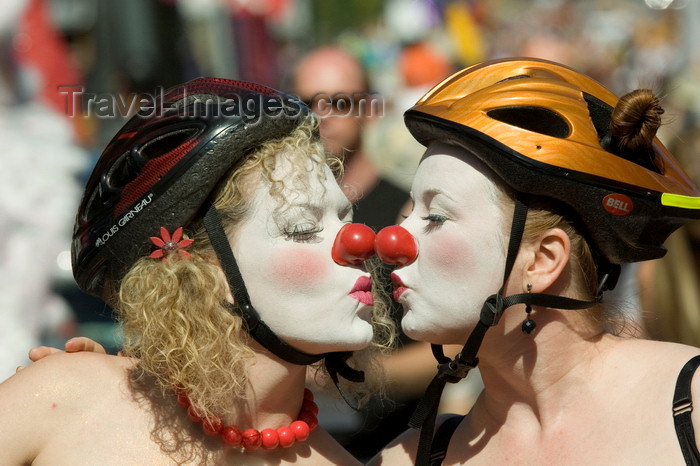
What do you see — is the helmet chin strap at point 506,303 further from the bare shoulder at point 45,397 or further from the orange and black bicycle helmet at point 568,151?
the bare shoulder at point 45,397

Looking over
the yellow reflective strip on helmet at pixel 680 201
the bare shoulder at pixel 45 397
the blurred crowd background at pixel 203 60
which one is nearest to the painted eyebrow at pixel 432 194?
the yellow reflective strip on helmet at pixel 680 201

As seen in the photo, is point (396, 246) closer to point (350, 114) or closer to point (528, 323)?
point (528, 323)

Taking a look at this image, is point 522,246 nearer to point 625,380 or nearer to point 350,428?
point 625,380

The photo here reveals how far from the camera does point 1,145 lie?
16.2 feet

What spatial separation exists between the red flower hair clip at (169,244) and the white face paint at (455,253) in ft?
2.46

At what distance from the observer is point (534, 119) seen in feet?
9.43

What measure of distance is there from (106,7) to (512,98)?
4.82 metres

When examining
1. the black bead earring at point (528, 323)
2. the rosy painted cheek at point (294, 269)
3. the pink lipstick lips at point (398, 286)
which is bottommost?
the black bead earring at point (528, 323)

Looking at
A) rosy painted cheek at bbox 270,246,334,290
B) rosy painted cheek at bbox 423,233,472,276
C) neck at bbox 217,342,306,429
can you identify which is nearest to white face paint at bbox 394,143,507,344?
rosy painted cheek at bbox 423,233,472,276

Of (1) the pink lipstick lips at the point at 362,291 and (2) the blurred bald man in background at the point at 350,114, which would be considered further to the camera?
(2) the blurred bald man in background at the point at 350,114

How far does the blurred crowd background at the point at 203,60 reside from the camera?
4.89 meters

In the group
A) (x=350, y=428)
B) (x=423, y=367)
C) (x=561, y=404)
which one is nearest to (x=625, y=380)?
(x=561, y=404)

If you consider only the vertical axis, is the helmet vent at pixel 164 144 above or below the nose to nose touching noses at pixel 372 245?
above

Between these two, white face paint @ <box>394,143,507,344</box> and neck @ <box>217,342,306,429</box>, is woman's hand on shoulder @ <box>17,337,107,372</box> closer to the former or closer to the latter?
neck @ <box>217,342,306,429</box>
